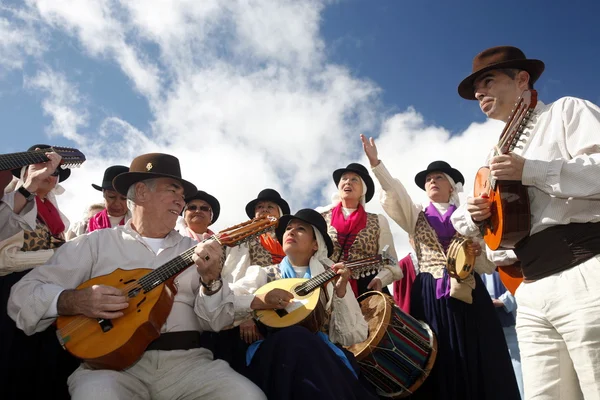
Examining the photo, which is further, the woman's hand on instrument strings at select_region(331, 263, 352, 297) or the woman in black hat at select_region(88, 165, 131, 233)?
the woman in black hat at select_region(88, 165, 131, 233)

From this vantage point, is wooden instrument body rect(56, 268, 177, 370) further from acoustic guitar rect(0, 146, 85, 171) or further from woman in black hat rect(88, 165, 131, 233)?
woman in black hat rect(88, 165, 131, 233)

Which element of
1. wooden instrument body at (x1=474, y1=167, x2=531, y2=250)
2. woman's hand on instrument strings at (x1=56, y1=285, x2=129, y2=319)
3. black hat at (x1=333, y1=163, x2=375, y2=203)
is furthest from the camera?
black hat at (x1=333, y1=163, x2=375, y2=203)

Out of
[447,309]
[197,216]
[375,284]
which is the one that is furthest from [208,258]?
[447,309]

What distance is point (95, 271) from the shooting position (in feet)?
10.4

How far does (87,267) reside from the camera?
3150 millimetres

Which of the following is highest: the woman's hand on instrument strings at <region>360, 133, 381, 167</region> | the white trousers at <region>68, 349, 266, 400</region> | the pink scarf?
the woman's hand on instrument strings at <region>360, 133, 381, 167</region>

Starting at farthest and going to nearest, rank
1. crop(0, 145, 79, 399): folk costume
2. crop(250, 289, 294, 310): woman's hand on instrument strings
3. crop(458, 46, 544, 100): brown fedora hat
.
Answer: crop(250, 289, 294, 310): woman's hand on instrument strings < crop(458, 46, 544, 100): brown fedora hat < crop(0, 145, 79, 399): folk costume

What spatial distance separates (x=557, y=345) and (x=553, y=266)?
0.42 m

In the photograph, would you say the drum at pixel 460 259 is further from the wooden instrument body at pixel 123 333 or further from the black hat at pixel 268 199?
the wooden instrument body at pixel 123 333

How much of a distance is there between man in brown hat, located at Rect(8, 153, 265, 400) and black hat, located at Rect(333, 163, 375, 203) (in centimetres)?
264

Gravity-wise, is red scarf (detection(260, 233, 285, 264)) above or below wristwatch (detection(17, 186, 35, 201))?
above

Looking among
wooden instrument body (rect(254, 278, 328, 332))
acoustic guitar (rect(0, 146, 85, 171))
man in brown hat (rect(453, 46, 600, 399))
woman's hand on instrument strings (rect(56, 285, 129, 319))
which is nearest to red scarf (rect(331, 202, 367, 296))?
wooden instrument body (rect(254, 278, 328, 332))

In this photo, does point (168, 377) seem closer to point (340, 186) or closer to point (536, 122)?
point (536, 122)

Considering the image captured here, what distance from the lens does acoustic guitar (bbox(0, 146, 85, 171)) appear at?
11.5 feet
